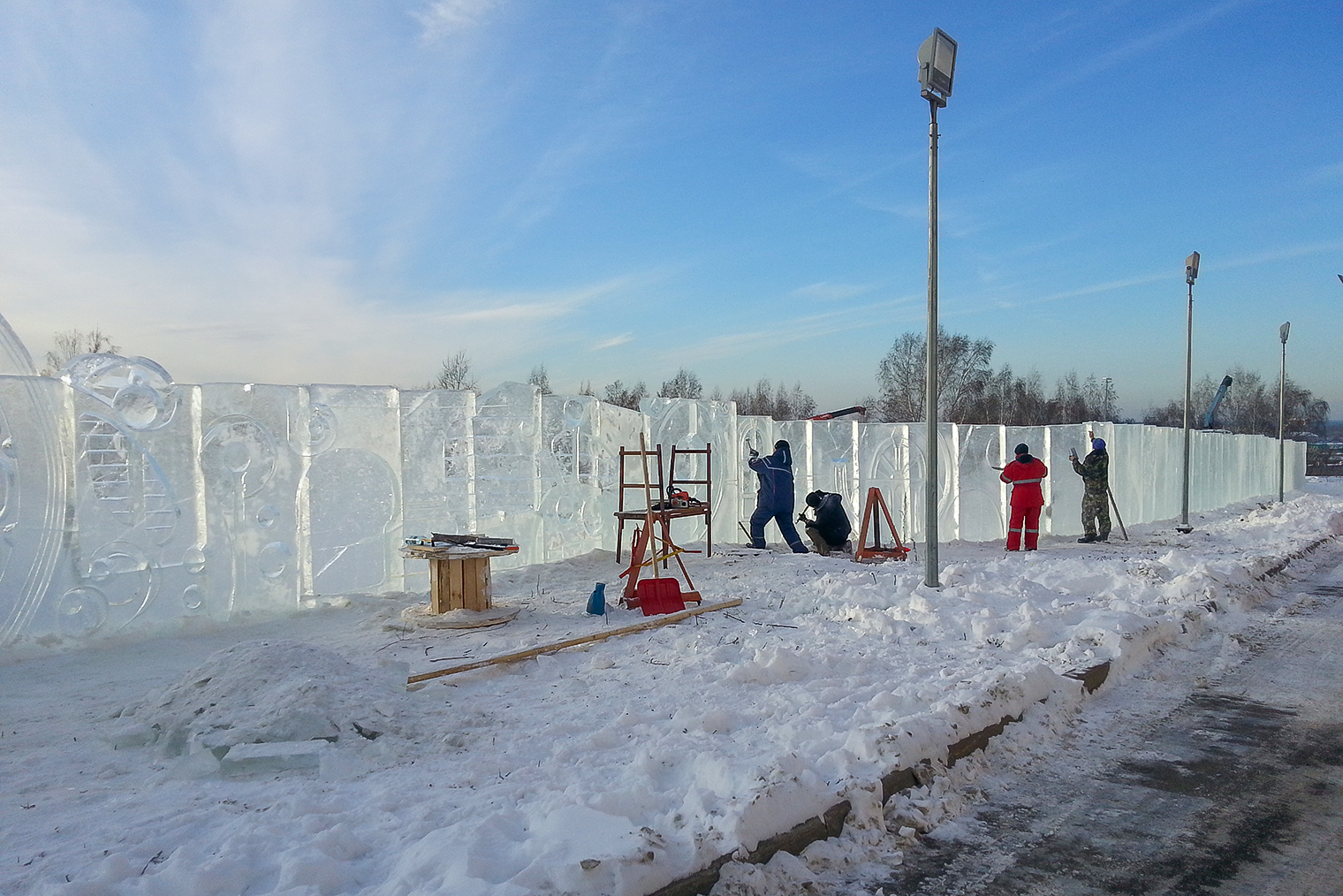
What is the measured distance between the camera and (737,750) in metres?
4.16

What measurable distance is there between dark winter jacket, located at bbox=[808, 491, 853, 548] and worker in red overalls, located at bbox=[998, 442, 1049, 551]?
9.64ft

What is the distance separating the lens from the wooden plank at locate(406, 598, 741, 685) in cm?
554

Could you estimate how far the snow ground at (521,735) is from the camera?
10.1ft

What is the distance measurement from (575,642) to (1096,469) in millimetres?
12264

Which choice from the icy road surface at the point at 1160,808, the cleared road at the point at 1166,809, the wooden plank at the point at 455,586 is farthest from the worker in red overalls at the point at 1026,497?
the wooden plank at the point at 455,586

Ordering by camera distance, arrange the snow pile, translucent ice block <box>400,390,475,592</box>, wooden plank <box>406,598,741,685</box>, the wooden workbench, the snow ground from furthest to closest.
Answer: translucent ice block <box>400,390,475,592</box> → the wooden workbench → wooden plank <box>406,598,741,685</box> → the snow pile → the snow ground

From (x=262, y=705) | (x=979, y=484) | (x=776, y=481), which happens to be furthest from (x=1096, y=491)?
(x=262, y=705)

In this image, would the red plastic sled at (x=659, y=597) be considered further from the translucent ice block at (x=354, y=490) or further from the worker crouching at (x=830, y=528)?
the worker crouching at (x=830, y=528)

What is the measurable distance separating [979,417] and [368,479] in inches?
1946

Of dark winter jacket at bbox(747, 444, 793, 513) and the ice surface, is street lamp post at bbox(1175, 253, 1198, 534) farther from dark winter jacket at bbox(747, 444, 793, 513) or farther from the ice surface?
the ice surface

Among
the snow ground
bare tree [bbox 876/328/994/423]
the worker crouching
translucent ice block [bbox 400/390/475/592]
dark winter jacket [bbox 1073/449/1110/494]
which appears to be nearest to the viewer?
the snow ground

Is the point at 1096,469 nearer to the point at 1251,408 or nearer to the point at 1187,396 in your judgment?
the point at 1187,396

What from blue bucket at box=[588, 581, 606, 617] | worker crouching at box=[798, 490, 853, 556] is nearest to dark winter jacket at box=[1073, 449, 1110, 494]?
worker crouching at box=[798, 490, 853, 556]

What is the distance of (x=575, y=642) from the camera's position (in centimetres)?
638
